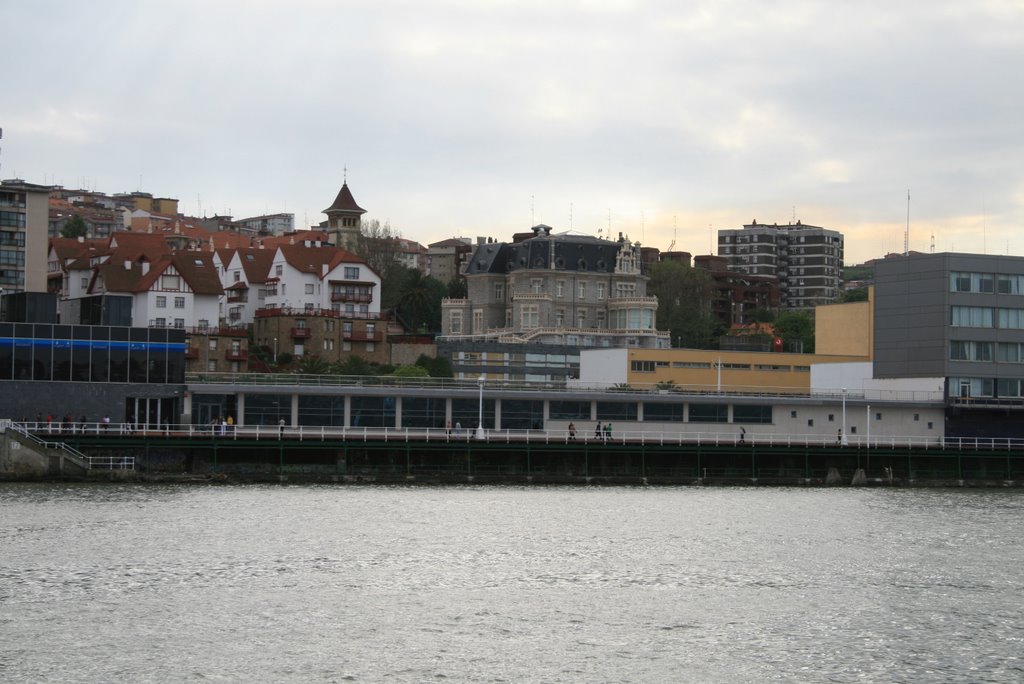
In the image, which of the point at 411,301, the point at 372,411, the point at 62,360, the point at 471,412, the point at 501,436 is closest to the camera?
the point at 62,360

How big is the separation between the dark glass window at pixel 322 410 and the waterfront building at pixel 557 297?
6260 centimetres

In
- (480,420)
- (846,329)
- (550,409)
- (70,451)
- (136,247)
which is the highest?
(136,247)

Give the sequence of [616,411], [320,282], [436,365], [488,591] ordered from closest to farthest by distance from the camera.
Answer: [488,591]
[616,411]
[436,365]
[320,282]

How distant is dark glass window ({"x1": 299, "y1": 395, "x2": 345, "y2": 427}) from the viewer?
92375 mm

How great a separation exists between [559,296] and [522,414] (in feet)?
242

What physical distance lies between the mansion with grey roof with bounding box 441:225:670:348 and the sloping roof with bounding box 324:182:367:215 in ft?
69.4

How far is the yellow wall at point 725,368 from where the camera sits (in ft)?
395

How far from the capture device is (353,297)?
144500 millimetres

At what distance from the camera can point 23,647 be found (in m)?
39.5

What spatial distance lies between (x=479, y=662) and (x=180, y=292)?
3795 inches

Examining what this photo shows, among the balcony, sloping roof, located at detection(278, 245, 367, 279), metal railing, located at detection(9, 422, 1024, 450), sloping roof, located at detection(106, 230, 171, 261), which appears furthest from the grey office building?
sloping roof, located at detection(106, 230, 171, 261)

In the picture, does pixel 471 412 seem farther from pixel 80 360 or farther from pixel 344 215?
pixel 344 215

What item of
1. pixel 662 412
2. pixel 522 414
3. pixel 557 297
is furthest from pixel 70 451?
pixel 557 297

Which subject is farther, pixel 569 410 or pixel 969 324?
pixel 969 324
